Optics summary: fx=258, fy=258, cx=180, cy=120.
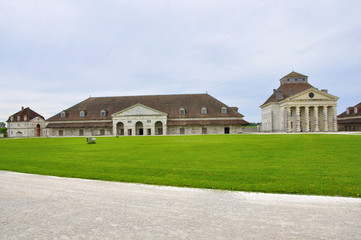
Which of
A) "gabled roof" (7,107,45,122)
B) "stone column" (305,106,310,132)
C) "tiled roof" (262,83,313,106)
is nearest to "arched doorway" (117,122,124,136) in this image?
"gabled roof" (7,107,45,122)

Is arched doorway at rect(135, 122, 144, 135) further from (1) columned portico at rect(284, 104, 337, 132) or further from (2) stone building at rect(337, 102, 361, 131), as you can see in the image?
(2) stone building at rect(337, 102, 361, 131)

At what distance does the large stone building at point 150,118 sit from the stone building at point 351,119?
2803cm

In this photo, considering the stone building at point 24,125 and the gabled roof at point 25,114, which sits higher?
the gabled roof at point 25,114

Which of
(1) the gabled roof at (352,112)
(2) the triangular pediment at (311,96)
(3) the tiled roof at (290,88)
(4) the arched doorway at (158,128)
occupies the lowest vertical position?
(4) the arched doorway at (158,128)

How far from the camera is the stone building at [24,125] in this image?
2889 inches

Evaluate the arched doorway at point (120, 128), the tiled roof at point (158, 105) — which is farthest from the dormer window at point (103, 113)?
the arched doorway at point (120, 128)

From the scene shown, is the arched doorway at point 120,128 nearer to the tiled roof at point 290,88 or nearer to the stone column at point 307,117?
the tiled roof at point 290,88

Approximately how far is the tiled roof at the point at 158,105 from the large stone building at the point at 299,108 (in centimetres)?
1057

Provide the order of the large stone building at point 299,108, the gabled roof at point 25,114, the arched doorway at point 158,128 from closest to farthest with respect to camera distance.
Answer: the large stone building at point 299,108 → the arched doorway at point 158,128 → the gabled roof at point 25,114

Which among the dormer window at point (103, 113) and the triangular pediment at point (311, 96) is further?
the dormer window at point (103, 113)

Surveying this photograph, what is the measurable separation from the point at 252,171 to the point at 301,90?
63.0 m

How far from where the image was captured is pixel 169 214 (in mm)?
5070

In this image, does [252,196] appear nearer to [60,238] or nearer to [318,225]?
[318,225]

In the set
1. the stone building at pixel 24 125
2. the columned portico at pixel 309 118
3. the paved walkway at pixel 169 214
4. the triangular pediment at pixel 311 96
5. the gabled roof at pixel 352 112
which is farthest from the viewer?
the stone building at pixel 24 125
